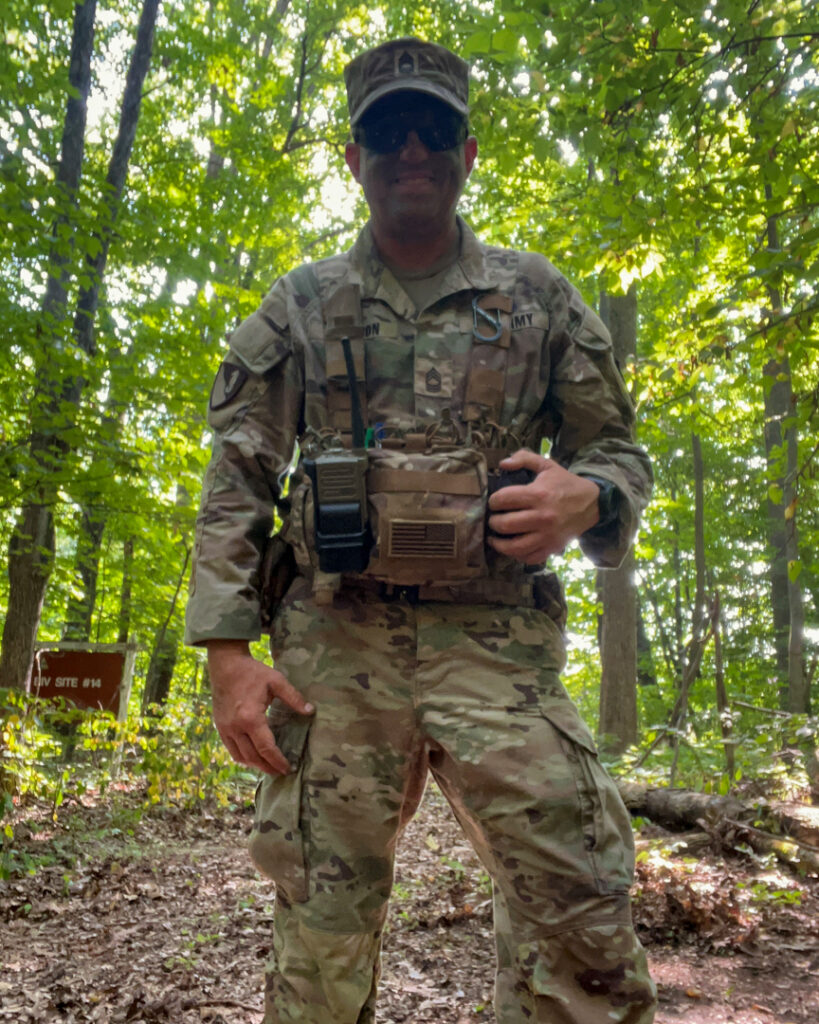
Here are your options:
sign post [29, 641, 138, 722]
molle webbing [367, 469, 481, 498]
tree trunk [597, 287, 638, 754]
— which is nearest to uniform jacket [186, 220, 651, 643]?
molle webbing [367, 469, 481, 498]

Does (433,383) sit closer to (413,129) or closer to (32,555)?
(413,129)

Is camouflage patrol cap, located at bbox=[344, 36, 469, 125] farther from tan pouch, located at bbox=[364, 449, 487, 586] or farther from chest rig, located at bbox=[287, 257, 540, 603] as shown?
tan pouch, located at bbox=[364, 449, 487, 586]

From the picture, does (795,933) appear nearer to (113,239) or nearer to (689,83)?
(689,83)

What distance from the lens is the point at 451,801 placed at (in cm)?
183

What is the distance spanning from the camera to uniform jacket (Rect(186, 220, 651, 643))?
6.44ft

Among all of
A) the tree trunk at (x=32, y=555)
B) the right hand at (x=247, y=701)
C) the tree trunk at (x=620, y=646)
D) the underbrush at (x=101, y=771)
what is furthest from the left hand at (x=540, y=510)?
the tree trunk at (x=620, y=646)

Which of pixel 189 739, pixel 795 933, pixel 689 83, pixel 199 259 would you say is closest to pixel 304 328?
pixel 689 83

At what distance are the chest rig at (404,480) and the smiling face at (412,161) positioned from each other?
23 centimetres

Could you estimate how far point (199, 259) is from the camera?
26.7 feet

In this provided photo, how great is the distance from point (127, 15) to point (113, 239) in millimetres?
6732

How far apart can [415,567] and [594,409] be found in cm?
65

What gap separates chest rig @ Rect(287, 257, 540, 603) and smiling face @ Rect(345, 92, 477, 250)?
0.77ft

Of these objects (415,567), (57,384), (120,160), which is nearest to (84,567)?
(120,160)

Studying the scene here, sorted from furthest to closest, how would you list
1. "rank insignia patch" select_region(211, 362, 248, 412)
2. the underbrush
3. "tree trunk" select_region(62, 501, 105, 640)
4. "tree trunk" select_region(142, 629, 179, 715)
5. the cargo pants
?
"tree trunk" select_region(142, 629, 179, 715)
"tree trunk" select_region(62, 501, 105, 640)
the underbrush
"rank insignia patch" select_region(211, 362, 248, 412)
the cargo pants
